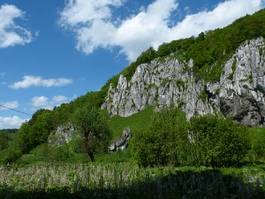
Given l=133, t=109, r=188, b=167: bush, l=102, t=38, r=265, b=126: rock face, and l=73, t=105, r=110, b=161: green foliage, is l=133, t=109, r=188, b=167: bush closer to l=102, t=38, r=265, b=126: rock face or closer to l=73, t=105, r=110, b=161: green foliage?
l=73, t=105, r=110, b=161: green foliage

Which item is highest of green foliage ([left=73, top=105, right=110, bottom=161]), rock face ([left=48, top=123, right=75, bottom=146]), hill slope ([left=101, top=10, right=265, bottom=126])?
hill slope ([left=101, top=10, right=265, bottom=126])

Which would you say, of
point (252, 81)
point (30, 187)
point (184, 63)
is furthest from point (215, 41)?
point (30, 187)

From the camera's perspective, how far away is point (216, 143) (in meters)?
67.8

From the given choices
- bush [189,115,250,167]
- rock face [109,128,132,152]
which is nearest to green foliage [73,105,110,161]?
bush [189,115,250,167]

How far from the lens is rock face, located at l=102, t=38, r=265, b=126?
471 ft

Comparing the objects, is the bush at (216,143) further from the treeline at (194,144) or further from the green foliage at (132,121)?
the green foliage at (132,121)

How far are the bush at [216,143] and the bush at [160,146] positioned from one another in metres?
2.13

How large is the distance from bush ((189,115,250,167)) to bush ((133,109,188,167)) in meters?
2.13

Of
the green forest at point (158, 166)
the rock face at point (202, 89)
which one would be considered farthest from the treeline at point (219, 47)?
the green forest at point (158, 166)

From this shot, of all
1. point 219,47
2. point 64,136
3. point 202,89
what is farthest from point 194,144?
point 64,136

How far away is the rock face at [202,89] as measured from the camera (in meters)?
144

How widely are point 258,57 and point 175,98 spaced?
3605 cm

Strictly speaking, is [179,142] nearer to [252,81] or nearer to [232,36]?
[252,81]

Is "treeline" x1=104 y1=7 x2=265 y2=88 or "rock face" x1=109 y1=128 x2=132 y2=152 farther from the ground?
"treeline" x1=104 y1=7 x2=265 y2=88
